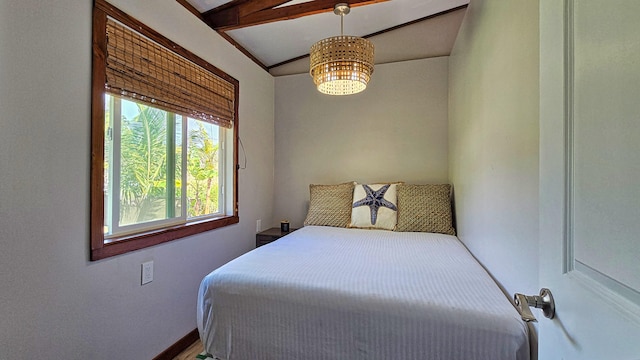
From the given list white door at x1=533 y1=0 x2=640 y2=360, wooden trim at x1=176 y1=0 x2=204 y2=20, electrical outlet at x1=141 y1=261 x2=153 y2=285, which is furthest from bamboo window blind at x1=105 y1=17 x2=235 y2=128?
white door at x1=533 y1=0 x2=640 y2=360

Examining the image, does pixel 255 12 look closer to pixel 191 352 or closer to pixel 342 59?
pixel 342 59

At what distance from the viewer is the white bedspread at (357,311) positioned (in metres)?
0.90

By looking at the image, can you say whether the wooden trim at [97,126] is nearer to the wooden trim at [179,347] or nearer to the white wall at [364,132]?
the wooden trim at [179,347]

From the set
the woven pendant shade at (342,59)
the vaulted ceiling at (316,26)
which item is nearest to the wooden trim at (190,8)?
the vaulted ceiling at (316,26)

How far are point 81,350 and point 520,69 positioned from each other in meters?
2.24

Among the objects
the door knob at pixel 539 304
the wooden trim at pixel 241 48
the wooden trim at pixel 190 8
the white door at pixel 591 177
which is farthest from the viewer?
the wooden trim at pixel 241 48

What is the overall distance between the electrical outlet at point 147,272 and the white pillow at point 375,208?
5.16 ft

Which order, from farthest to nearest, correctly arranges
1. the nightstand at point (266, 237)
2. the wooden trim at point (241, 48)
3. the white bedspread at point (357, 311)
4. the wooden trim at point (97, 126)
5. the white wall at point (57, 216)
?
the nightstand at point (266, 237)
the wooden trim at point (241, 48)
the wooden trim at point (97, 126)
the white wall at point (57, 216)
the white bedspread at point (357, 311)

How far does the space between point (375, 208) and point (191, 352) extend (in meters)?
1.75

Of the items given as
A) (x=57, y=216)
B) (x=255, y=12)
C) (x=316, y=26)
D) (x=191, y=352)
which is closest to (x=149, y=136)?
(x=57, y=216)

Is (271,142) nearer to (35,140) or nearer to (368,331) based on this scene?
(35,140)

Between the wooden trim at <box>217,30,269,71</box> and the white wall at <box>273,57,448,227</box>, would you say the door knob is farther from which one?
the wooden trim at <box>217,30,269,71</box>

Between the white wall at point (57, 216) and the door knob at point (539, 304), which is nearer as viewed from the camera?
the door knob at point (539, 304)

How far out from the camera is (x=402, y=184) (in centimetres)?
253
